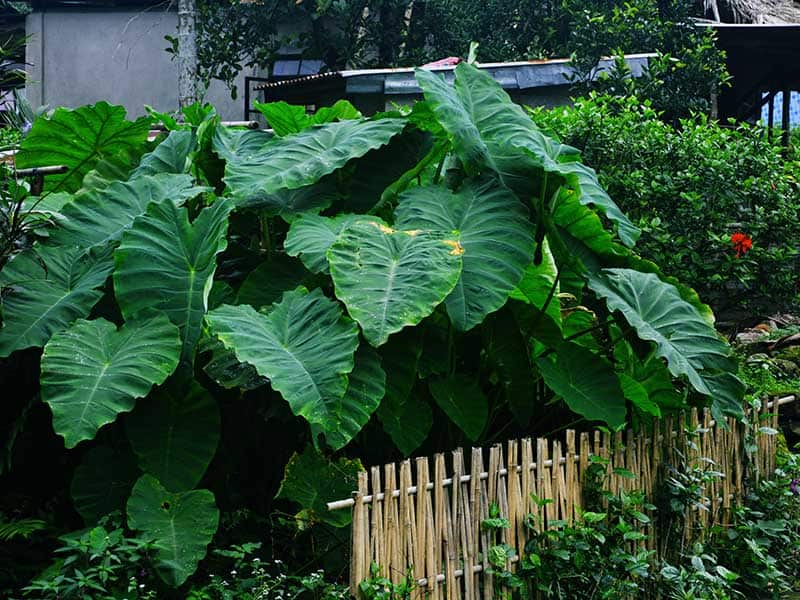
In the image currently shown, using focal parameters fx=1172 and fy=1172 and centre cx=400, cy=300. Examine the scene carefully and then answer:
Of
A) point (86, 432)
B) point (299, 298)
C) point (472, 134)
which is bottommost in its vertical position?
point (86, 432)

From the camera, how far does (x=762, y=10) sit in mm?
14398

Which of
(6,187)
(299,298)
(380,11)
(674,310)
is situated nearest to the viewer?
(299,298)

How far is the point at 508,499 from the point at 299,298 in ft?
3.83

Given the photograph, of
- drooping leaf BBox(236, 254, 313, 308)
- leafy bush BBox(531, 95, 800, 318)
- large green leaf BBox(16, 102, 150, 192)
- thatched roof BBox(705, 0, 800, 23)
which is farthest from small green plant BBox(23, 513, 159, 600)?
thatched roof BBox(705, 0, 800, 23)

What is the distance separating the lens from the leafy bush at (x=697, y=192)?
911 cm

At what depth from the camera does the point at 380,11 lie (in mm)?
16469

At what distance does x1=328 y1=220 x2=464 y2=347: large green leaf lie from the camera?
441cm

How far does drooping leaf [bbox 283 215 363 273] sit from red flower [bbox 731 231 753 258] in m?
4.85

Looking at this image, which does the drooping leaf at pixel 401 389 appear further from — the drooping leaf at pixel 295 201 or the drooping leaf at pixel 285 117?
the drooping leaf at pixel 285 117

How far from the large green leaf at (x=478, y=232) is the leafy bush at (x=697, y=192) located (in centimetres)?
388

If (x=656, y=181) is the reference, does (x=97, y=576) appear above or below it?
below

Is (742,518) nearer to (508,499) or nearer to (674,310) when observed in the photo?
(674,310)

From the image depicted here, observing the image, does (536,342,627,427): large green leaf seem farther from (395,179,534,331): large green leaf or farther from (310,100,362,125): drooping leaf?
(310,100,362,125): drooping leaf

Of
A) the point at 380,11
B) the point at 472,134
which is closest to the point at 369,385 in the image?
the point at 472,134
